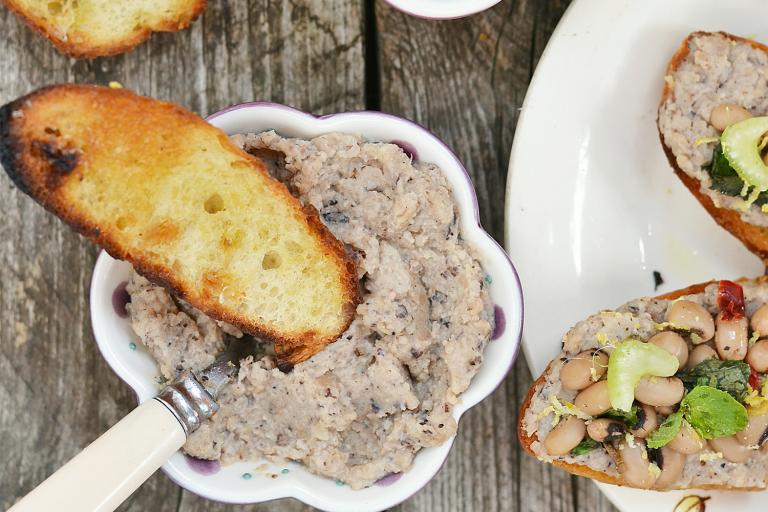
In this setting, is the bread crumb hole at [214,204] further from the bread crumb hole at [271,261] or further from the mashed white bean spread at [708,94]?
the mashed white bean spread at [708,94]

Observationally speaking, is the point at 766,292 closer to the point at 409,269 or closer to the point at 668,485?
the point at 668,485

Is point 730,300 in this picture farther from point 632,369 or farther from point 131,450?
point 131,450

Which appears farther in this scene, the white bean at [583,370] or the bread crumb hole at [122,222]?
the white bean at [583,370]

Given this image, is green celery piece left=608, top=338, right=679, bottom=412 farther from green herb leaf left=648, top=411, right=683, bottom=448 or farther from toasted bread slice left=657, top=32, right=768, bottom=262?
toasted bread slice left=657, top=32, right=768, bottom=262

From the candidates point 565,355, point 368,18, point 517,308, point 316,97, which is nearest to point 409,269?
point 517,308

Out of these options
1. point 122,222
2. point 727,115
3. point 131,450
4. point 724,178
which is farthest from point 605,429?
point 122,222

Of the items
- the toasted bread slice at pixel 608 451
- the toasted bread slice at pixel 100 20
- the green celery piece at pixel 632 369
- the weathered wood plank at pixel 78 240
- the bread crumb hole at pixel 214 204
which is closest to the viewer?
the bread crumb hole at pixel 214 204

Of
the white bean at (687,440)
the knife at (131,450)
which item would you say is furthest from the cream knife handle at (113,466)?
the white bean at (687,440)
